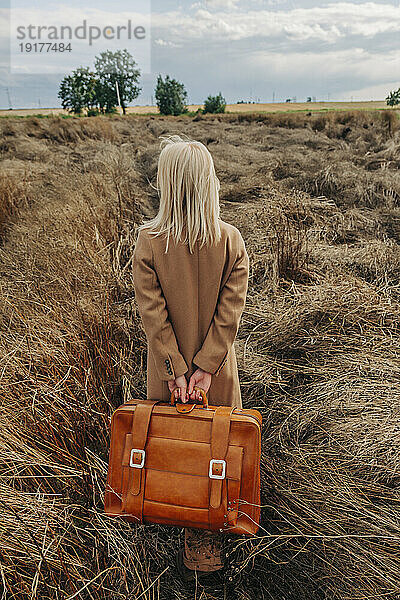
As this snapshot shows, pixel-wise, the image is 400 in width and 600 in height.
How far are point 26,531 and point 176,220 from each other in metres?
1.19

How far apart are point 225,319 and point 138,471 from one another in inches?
23.7

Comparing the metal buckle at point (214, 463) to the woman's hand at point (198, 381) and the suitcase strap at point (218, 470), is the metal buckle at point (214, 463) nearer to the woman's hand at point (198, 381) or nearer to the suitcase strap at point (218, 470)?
the suitcase strap at point (218, 470)

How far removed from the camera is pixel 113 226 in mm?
4289

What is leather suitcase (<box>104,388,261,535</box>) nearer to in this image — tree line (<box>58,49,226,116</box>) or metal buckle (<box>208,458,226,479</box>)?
metal buckle (<box>208,458,226,479</box>)

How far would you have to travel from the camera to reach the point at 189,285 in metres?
1.53

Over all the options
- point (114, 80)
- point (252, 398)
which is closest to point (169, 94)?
point (114, 80)

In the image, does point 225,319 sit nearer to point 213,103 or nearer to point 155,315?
point 155,315

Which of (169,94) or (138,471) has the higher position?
(169,94)

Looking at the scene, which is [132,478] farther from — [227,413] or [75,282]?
[75,282]

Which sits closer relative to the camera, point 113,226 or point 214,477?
point 214,477

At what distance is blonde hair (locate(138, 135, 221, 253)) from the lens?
1434 mm

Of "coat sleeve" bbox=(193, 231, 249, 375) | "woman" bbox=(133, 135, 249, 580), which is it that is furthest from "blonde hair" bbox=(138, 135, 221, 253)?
"coat sleeve" bbox=(193, 231, 249, 375)

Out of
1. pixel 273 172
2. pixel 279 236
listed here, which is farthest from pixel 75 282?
pixel 273 172

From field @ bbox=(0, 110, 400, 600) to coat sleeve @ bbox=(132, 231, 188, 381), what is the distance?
0.51 metres
